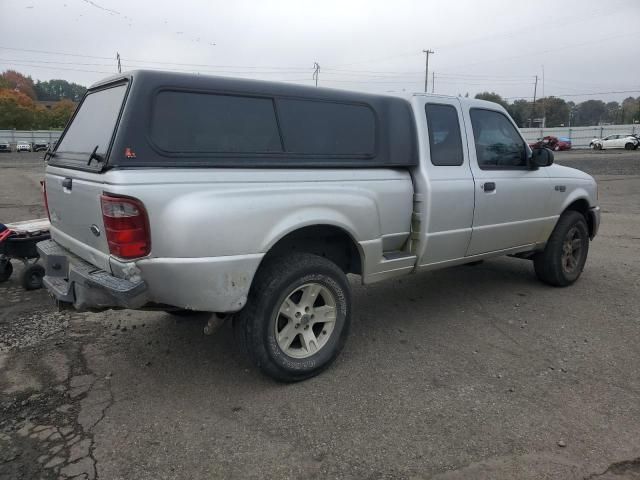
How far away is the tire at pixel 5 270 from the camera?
578 centimetres

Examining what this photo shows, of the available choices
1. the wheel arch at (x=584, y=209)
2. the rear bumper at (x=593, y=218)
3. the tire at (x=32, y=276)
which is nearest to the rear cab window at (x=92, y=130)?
the tire at (x=32, y=276)

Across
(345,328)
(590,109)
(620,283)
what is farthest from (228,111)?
(590,109)

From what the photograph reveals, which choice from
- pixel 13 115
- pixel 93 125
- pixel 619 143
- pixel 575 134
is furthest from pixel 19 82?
pixel 93 125

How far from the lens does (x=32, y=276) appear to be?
218 inches

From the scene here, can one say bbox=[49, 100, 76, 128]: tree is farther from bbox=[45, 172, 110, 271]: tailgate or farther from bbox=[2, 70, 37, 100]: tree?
bbox=[45, 172, 110, 271]: tailgate

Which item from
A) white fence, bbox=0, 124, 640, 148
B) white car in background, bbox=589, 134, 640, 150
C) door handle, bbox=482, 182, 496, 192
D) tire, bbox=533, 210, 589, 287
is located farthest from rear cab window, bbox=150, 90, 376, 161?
white fence, bbox=0, 124, 640, 148

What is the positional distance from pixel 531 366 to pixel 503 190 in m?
1.71

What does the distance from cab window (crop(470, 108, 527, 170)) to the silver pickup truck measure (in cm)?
3

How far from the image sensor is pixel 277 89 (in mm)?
3516

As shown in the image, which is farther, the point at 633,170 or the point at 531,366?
the point at 633,170

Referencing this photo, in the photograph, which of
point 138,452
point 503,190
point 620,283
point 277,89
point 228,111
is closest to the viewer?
point 138,452

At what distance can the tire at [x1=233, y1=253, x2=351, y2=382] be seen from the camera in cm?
329

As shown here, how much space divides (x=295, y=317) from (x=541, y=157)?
3.07 m

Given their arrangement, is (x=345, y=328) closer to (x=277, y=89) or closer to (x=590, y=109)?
(x=277, y=89)
